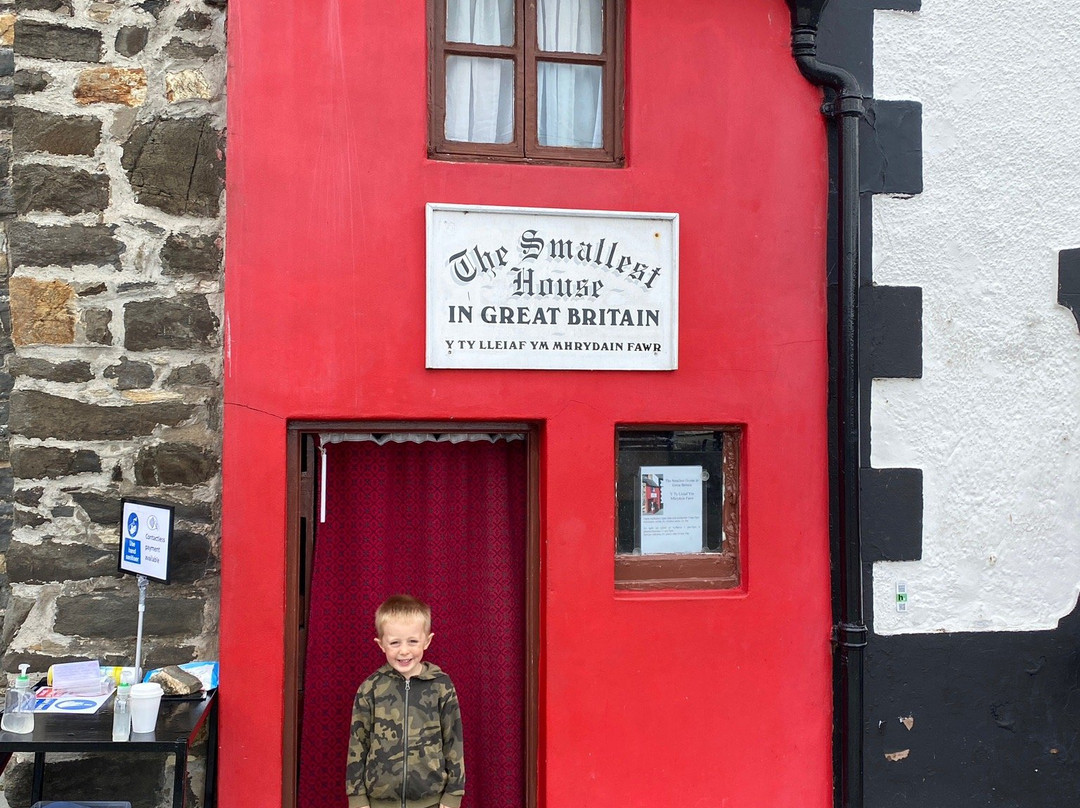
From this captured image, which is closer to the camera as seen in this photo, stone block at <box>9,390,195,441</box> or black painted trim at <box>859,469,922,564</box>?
stone block at <box>9,390,195,441</box>

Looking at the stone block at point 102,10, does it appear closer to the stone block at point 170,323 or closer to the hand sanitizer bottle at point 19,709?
the stone block at point 170,323

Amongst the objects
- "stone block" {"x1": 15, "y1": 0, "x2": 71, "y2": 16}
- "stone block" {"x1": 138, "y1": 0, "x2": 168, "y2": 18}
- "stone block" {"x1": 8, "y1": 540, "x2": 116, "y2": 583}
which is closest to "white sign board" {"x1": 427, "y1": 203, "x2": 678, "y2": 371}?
"stone block" {"x1": 138, "y1": 0, "x2": 168, "y2": 18}

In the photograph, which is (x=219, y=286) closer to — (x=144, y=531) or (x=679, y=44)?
(x=144, y=531)

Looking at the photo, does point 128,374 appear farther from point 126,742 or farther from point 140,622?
point 126,742

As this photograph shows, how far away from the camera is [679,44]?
4.47 metres

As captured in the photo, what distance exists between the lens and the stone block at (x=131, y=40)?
4199 mm

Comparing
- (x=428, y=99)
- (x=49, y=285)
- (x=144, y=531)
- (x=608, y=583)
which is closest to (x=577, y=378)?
(x=608, y=583)

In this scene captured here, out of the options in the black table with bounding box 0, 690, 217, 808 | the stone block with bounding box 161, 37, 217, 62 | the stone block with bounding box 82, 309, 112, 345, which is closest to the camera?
the black table with bounding box 0, 690, 217, 808

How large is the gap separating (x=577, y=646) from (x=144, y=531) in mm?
1792

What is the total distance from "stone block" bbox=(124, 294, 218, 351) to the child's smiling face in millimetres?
1382

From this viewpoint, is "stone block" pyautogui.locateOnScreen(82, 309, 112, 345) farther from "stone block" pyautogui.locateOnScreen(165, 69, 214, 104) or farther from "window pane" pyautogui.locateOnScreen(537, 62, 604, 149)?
"window pane" pyautogui.locateOnScreen(537, 62, 604, 149)

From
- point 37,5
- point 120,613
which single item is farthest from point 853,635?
point 37,5

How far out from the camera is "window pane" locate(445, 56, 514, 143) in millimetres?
4430

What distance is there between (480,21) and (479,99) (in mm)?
340
